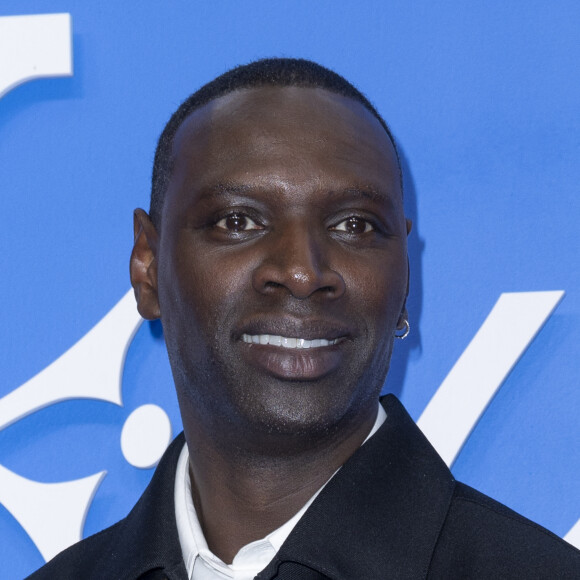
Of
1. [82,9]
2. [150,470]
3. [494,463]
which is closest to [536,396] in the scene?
[494,463]

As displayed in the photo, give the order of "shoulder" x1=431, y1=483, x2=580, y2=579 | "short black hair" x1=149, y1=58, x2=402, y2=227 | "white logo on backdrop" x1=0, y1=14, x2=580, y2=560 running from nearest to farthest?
"shoulder" x1=431, y1=483, x2=580, y2=579 < "short black hair" x1=149, y1=58, x2=402, y2=227 < "white logo on backdrop" x1=0, y1=14, x2=580, y2=560

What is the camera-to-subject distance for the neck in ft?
3.72

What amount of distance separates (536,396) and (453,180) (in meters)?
0.38

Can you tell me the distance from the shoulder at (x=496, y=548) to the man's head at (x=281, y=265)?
7.1 inches

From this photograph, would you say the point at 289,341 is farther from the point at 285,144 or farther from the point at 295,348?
the point at 285,144

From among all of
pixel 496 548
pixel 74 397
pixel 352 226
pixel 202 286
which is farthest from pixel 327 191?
pixel 74 397

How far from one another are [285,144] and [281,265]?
176mm

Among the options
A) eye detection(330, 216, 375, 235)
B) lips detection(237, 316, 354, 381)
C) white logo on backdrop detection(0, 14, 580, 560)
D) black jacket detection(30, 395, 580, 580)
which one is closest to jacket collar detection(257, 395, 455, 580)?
black jacket detection(30, 395, 580, 580)

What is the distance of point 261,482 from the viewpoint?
114 centimetres

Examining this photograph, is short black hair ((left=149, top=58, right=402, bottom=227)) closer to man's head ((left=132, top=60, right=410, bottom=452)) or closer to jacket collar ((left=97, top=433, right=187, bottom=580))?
man's head ((left=132, top=60, right=410, bottom=452))

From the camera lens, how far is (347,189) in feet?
3.76

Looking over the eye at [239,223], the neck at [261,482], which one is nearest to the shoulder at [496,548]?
the neck at [261,482]

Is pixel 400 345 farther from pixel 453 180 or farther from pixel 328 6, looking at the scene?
pixel 328 6

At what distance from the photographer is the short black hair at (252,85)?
4.09ft
